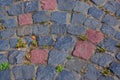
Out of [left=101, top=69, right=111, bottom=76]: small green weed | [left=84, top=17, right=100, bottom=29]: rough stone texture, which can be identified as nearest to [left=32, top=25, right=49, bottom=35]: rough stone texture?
[left=84, top=17, right=100, bottom=29]: rough stone texture

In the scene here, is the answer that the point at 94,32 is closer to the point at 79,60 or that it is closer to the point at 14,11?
the point at 79,60

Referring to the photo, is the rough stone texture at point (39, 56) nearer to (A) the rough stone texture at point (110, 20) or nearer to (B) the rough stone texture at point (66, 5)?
(B) the rough stone texture at point (66, 5)

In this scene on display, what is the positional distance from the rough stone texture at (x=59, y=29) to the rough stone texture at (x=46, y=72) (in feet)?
1.89

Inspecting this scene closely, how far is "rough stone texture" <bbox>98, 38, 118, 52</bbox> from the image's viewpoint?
4.41m

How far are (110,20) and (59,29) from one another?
29.9 inches

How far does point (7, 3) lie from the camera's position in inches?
195

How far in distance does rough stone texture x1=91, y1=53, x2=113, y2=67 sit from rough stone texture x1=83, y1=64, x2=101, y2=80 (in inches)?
4.4

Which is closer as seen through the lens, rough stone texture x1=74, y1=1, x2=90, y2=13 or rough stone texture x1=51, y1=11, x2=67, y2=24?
rough stone texture x1=51, y1=11, x2=67, y2=24

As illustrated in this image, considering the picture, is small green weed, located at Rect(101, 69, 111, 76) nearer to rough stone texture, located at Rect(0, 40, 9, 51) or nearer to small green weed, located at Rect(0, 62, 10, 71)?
small green weed, located at Rect(0, 62, 10, 71)

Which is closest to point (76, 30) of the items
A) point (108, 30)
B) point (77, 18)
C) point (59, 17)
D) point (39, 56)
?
point (77, 18)

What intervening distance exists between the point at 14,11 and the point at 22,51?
769mm

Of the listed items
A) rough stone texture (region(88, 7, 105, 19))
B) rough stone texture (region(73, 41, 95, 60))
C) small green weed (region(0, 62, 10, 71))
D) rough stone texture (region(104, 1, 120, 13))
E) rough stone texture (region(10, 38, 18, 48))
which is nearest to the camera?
small green weed (region(0, 62, 10, 71))

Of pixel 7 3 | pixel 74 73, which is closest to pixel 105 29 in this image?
pixel 74 73

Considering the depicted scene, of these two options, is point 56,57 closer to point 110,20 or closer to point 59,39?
point 59,39
